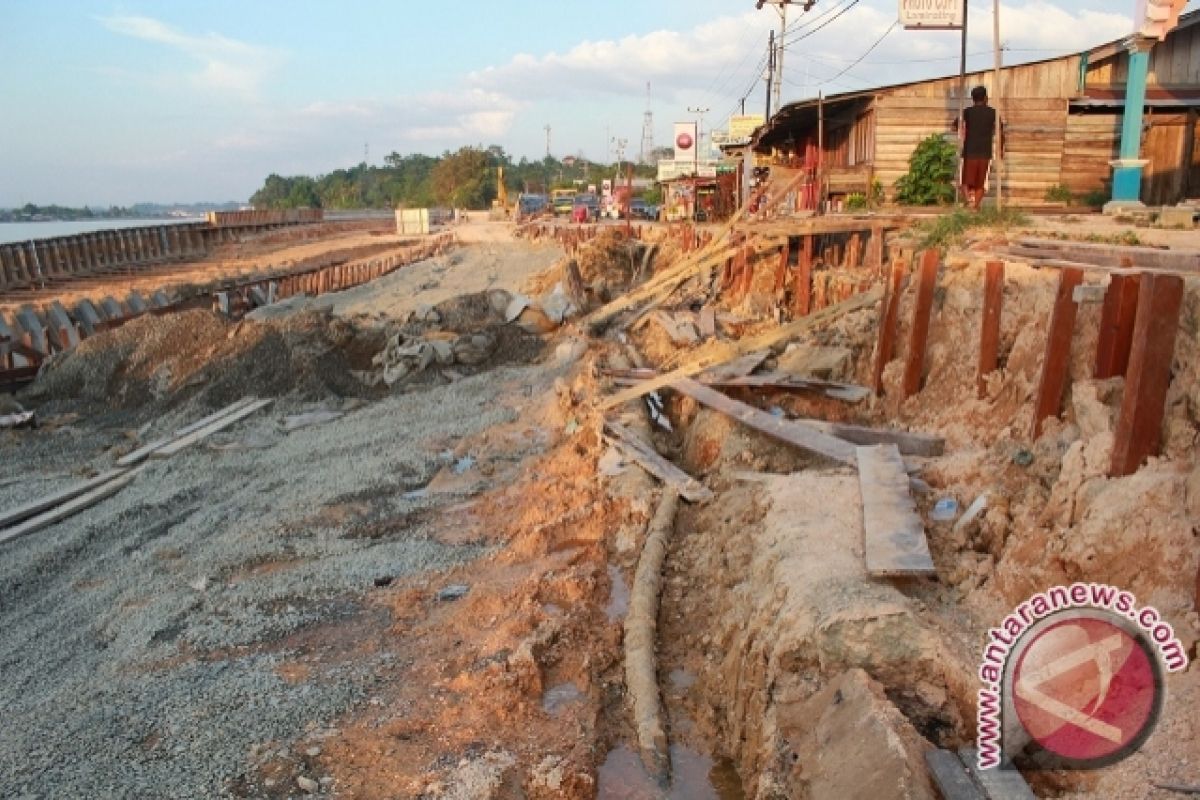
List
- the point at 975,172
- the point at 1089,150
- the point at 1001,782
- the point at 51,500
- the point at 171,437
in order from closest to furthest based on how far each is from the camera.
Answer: the point at 1001,782 → the point at 51,500 → the point at 975,172 → the point at 171,437 → the point at 1089,150

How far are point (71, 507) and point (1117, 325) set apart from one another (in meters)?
10.8

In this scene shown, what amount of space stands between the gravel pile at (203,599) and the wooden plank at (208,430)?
0.32 metres

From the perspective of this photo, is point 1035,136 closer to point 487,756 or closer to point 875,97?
point 875,97

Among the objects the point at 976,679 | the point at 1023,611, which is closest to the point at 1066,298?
the point at 1023,611

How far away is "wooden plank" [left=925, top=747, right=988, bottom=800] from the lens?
342 centimetres

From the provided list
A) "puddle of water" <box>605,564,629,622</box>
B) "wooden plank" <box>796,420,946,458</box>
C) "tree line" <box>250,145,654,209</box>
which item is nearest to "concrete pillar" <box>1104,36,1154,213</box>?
"wooden plank" <box>796,420,946,458</box>

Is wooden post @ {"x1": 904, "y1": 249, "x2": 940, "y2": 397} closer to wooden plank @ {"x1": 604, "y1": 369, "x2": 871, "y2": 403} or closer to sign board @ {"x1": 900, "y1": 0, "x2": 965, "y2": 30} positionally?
wooden plank @ {"x1": 604, "y1": 369, "x2": 871, "y2": 403}

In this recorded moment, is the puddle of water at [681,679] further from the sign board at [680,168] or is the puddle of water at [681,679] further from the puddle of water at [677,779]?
the sign board at [680,168]

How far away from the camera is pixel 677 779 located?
5.05m

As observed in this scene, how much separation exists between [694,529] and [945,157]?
38.7 feet

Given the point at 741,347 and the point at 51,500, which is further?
the point at 741,347

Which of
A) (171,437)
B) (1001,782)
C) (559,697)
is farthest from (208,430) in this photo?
(1001,782)

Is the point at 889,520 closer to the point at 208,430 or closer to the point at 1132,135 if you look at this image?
the point at 208,430

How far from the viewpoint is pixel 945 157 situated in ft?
53.2
